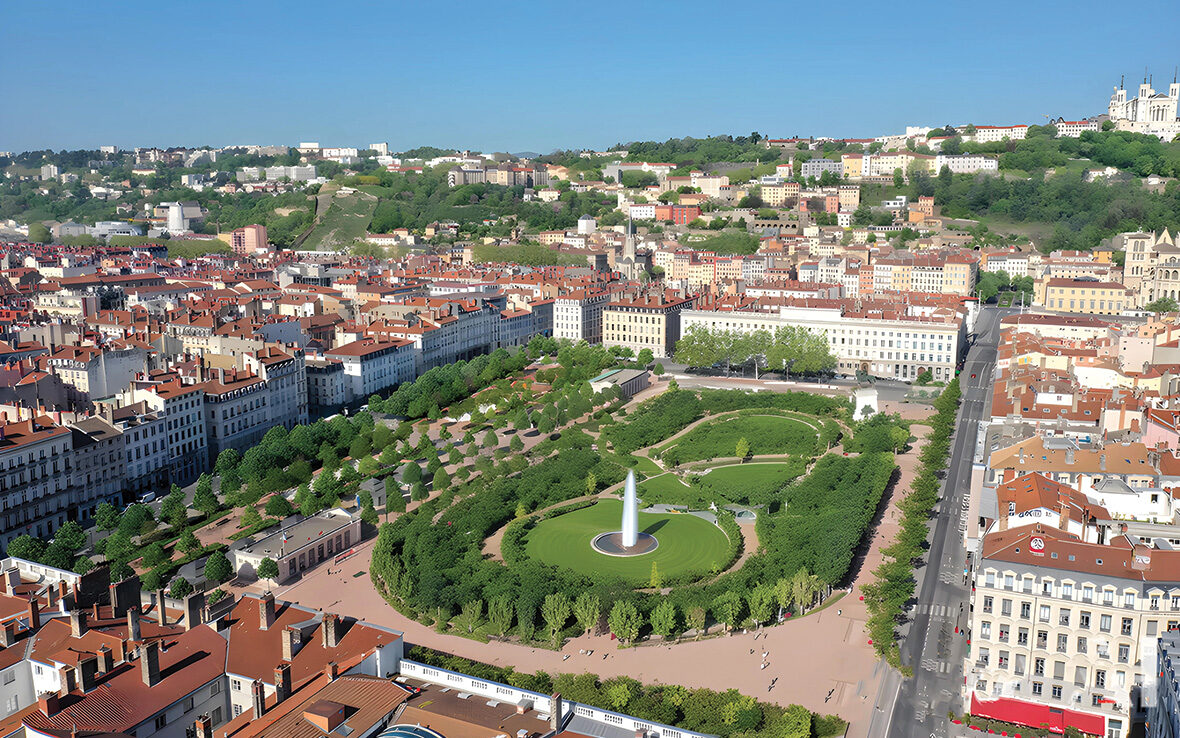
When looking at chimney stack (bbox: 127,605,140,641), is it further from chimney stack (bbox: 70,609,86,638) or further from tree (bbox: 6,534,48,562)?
tree (bbox: 6,534,48,562)

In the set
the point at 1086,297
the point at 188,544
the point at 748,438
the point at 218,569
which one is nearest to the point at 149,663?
the point at 218,569

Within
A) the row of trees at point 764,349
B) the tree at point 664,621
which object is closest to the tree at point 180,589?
the tree at point 664,621

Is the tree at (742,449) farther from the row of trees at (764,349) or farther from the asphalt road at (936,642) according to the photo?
the row of trees at (764,349)

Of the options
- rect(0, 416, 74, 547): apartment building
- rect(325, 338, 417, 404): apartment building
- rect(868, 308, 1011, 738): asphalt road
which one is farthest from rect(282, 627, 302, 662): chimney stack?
rect(325, 338, 417, 404): apartment building

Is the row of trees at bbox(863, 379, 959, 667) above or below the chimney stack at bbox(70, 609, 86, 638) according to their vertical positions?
below

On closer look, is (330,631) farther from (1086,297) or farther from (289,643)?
(1086,297)
